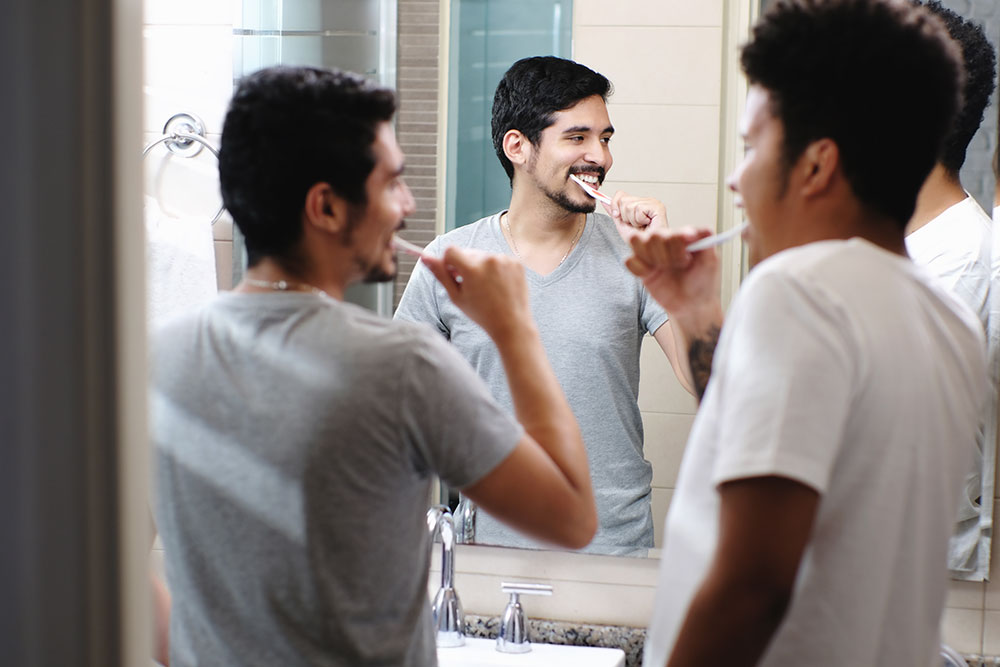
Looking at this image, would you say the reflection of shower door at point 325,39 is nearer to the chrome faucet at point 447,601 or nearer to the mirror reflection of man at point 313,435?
the chrome faucet at point 447,601

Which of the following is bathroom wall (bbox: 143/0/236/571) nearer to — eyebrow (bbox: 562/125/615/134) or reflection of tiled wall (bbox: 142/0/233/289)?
reflection of tiled wall (bbox: 142/0/233/289)

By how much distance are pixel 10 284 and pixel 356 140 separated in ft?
1.82

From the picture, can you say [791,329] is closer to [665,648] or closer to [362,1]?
[665,648]

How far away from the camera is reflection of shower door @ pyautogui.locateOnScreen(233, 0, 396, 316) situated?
1419 mm

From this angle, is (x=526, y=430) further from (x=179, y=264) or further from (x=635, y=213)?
(x=179, y=264)

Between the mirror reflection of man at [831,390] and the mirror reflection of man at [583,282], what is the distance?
1.95 ft

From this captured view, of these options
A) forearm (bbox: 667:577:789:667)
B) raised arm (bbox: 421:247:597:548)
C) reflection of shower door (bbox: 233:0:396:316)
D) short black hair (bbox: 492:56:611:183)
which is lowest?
forearm (bbox: 667:577:789:667)

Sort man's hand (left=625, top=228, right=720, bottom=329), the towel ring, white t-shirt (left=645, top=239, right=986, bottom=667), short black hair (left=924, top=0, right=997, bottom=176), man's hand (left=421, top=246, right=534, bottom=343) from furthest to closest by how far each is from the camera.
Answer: the towel ring, short black hair (left=924, top=0, right=997, bottom=176), man's hand (left=625, top=228, right=720, bottom=329), man's hand (left=421, top=246, right=534, bottom=343), white t-shirt (left=645, top=239, right=986, bottom=667)

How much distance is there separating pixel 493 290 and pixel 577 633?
0.69m

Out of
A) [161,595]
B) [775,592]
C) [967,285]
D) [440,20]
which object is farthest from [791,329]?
[440,20]

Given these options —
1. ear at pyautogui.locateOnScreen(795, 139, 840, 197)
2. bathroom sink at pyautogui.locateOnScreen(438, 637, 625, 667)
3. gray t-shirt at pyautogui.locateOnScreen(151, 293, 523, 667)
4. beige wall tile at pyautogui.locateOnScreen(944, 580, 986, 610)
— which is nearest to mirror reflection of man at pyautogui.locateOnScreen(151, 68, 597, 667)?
gray t-shirt at pyautogui.locateOnScreen(151, 293, 523, 667)

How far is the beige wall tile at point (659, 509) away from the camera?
139cm

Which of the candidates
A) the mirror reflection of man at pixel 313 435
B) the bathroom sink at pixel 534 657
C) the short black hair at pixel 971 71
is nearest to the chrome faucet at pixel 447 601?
the bathroom sink at pixel 534 657

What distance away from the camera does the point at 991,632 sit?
1.33 m
